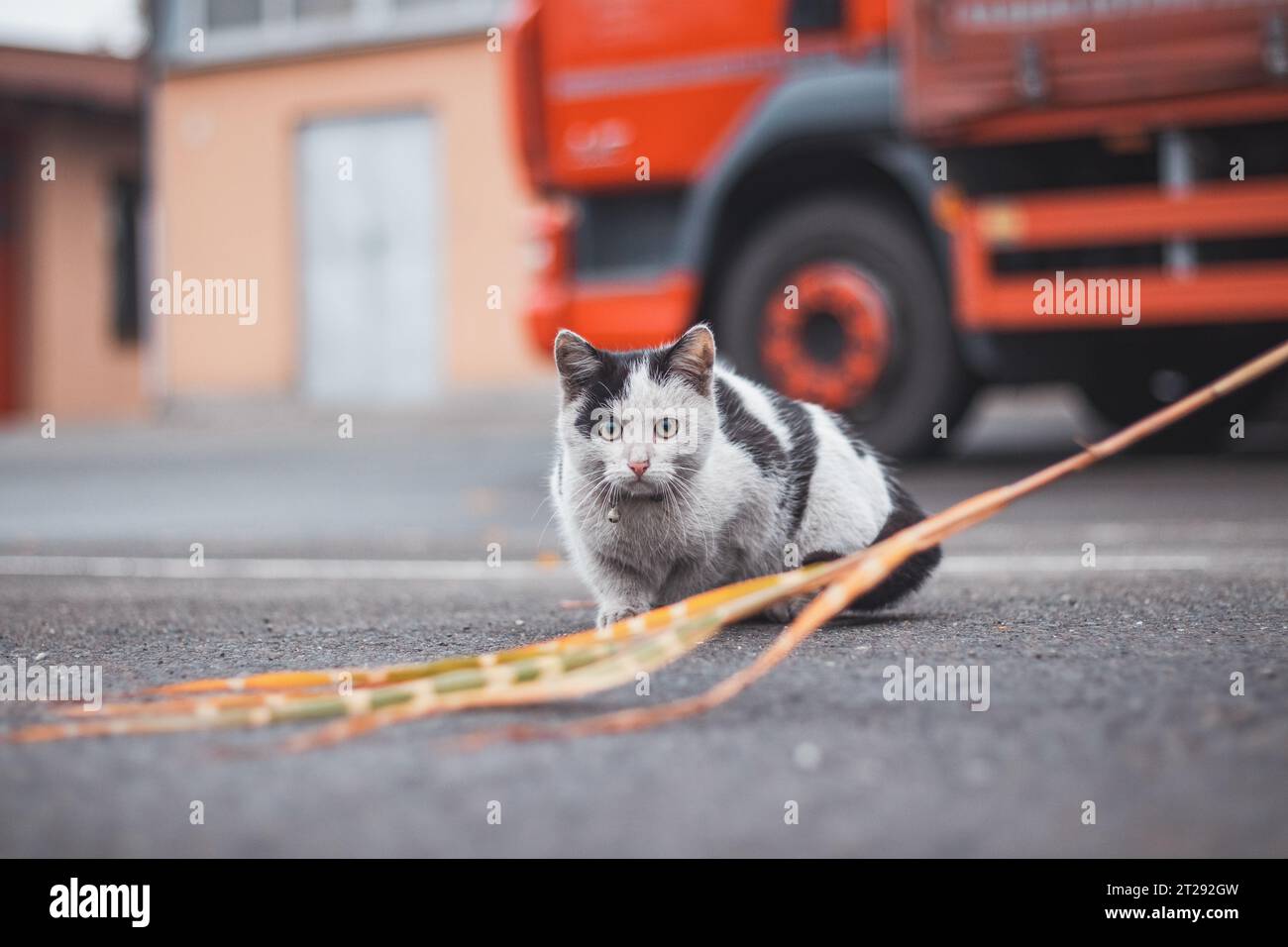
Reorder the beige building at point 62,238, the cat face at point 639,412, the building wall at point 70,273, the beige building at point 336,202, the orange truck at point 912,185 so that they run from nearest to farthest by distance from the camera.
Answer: the cat face at point 639,412
the orange truck at point 912,185
the beige building at point 336,202
the beige building at point 62,238
the building wall at point 70,273

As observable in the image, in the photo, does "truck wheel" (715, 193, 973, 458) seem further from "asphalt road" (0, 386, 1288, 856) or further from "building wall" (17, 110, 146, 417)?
"building wall" (17, 110, 146, 417)

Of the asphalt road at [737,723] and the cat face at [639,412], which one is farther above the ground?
the cat face at [639,412]

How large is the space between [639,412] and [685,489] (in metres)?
0.20

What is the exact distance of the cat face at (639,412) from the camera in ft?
10.7

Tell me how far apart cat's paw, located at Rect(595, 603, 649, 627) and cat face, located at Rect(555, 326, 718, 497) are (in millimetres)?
250

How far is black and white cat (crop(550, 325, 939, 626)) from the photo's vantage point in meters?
3.29

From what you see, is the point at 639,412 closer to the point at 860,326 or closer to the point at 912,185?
the point at 860,326

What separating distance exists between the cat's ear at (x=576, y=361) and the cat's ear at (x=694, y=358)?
18 cm

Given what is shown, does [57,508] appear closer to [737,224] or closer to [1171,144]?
[737,224]

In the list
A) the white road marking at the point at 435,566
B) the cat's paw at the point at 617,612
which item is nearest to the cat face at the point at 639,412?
the cat's paw at the point at 617,612

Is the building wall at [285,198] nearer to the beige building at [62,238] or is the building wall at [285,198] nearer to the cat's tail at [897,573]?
the beige building at [62,238]

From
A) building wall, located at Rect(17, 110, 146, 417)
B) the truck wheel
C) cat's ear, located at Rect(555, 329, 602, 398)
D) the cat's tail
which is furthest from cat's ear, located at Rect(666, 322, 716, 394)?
building wall, located at Rect(17, 110, 146, 417)

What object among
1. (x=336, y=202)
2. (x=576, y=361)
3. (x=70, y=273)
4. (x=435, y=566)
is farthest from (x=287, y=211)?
(x=576, y=361)

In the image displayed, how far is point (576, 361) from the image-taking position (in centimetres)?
346
